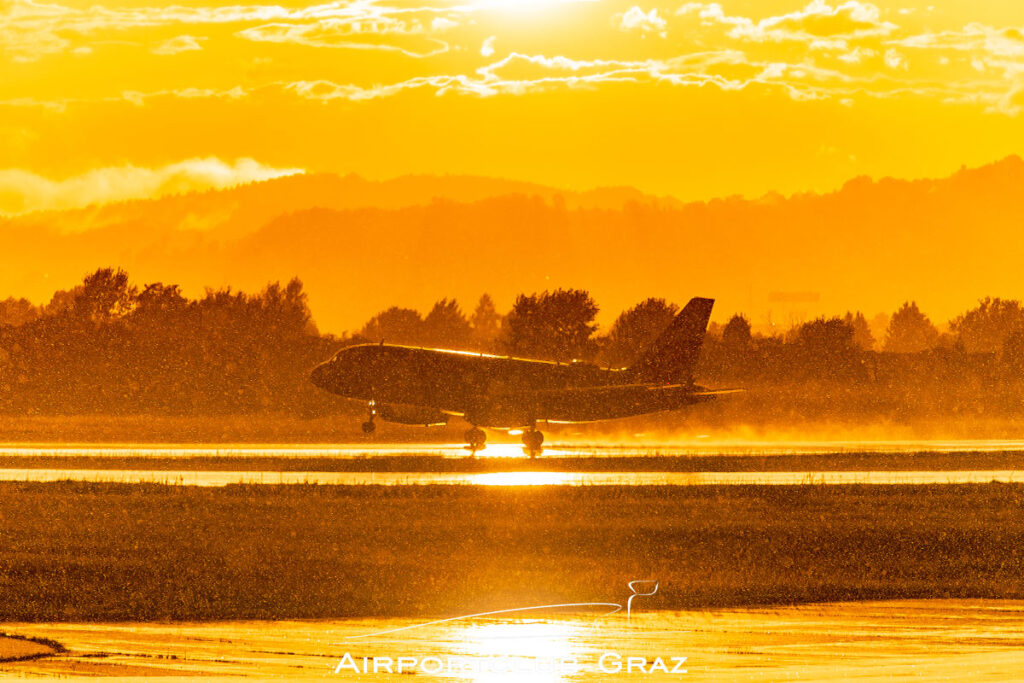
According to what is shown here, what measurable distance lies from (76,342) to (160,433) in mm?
39019

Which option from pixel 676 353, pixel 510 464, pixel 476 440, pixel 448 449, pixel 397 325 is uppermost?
pixel 397 325

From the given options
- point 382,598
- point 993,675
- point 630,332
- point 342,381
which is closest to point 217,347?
point 630,332

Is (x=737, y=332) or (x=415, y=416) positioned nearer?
(x=415, y=416)

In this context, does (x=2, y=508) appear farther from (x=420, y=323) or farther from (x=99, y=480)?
(x=420, y=323)

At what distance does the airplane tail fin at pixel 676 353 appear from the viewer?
63.6 m

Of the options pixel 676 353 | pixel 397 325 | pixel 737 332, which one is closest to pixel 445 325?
pixel 397 325

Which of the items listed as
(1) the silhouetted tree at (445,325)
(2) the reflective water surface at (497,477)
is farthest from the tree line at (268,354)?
(2) the reflective water surface at (497,477)

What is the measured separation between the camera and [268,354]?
110125 mm

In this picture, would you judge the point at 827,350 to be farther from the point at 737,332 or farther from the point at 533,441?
the point at 533,441

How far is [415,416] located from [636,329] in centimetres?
7386

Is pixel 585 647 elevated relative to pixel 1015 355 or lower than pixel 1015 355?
lower

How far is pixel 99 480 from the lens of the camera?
44906 millimetres

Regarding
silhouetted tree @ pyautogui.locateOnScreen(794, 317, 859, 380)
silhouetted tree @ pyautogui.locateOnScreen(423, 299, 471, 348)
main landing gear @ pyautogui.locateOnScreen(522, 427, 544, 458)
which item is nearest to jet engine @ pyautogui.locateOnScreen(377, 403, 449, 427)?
main landing gear @ pyautogui.locateOnScreen(522, 427, 544, 458)

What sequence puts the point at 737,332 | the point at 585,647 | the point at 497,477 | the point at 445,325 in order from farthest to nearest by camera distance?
the point at 445,325 → the point at 737,332 → the point at 497,477 → the point at 585,647
